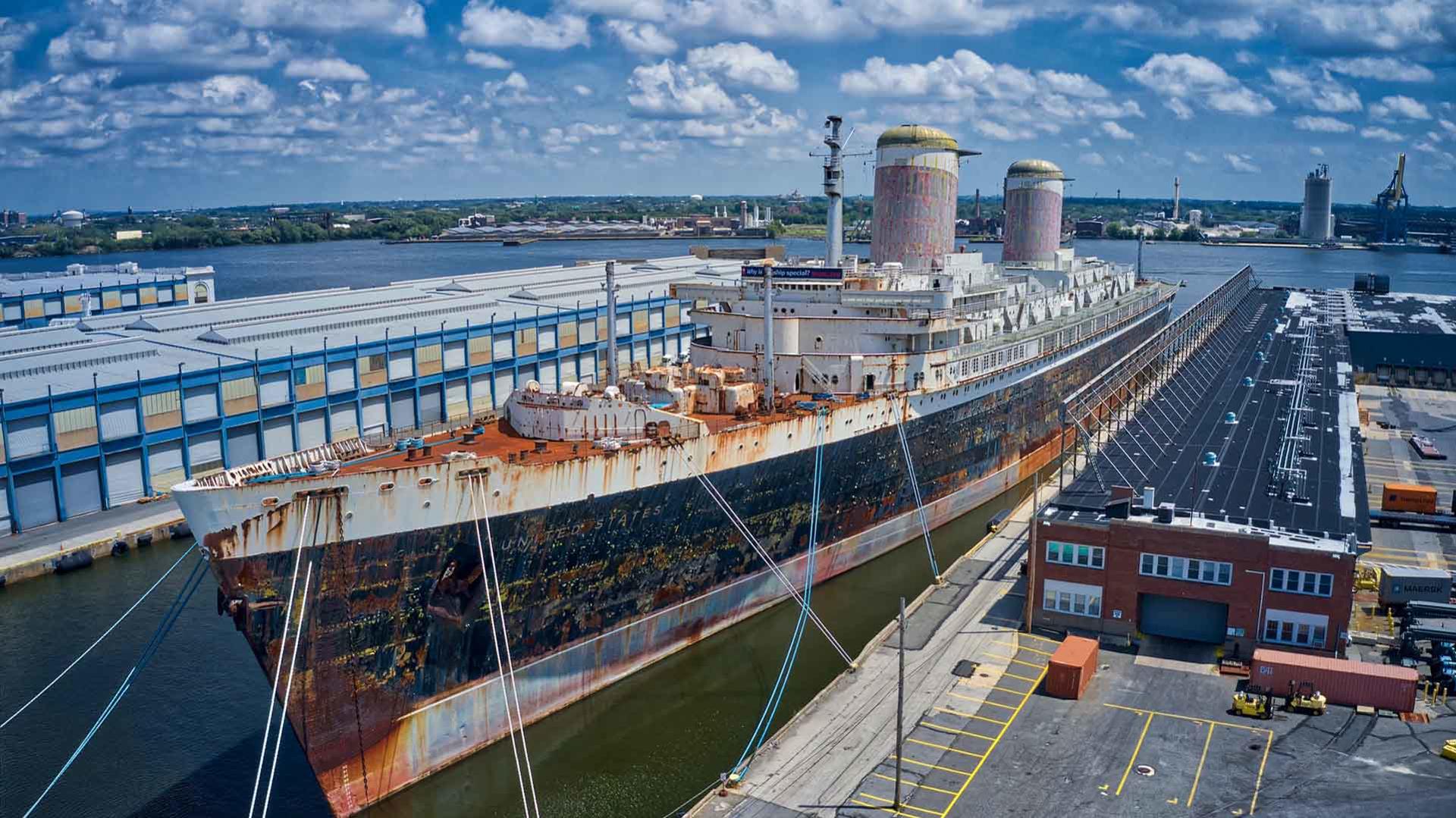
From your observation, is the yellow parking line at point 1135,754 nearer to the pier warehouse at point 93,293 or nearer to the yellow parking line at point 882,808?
the yellow parking line at point 882,808

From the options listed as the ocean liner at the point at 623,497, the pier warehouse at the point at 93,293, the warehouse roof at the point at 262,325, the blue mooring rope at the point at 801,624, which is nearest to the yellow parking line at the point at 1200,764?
the blue mooring rope at the point at 801,624

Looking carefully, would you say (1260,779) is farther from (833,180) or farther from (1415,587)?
(833,180)

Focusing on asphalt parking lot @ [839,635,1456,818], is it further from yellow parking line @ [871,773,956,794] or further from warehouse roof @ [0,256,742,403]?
warehouse roof @ [0,256,742,403]

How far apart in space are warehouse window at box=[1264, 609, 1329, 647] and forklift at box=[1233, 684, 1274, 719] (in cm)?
212

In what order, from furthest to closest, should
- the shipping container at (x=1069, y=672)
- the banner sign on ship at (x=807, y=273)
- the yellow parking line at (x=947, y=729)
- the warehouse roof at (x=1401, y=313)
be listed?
the warehouse roof at (x=1401, y=313), the banner sign on ship at (x=807, y=273), the shipping container at (x=1069, y=672), the yellow parking line at (x=947, y=729)

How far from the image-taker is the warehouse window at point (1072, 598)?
880 inches

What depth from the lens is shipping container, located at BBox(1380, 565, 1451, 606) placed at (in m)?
23.0

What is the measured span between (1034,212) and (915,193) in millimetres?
16362

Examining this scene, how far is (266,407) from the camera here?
37250 mm

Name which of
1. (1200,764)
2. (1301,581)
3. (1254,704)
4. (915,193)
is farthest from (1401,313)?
(1200,764)

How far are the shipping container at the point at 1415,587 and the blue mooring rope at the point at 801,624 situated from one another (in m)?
13.0

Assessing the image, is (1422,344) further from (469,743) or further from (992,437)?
(469,743)

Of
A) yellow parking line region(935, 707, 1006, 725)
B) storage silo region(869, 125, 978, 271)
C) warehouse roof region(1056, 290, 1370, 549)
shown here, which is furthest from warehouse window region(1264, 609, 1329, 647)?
storage silo region(869, 125, 978, 271)

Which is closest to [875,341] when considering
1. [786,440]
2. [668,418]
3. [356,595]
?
[786,440]
